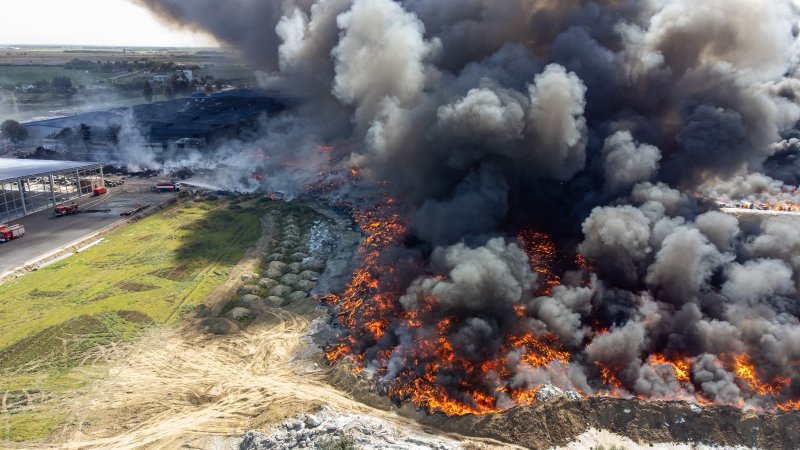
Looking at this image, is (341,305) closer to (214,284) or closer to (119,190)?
(214,284)

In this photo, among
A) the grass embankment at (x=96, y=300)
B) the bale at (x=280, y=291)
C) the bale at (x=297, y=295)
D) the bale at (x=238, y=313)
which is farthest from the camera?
the bale at (x=280, y=291)

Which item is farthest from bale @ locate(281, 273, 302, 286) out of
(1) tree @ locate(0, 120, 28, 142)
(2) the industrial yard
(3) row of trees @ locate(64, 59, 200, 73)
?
(3) row of trees @ locate(64, 59, 200, 73)

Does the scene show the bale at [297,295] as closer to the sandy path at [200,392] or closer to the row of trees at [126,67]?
the sandy path at [200,392]

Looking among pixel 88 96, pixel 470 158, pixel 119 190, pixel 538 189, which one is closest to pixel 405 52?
pixel 470 158

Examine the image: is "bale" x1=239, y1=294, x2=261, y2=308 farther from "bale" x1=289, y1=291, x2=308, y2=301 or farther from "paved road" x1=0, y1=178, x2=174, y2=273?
"paved road" x1=0, y1=178, x2=174, y2=273

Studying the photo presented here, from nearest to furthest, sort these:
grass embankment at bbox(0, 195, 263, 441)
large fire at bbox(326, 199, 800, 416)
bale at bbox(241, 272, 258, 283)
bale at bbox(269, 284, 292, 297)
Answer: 1. large fire at bbox(326, 199, 800, 416)
2. grass embankment at bbox(0, 195, 263, 441)
3. bale at bbox(269, 284, 292, 297)
4. bale at bbox(241, 272, 258, 283)

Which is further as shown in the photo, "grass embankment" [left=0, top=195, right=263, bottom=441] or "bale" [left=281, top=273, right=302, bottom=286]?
"bale" [left=281, top=273, right=302, bottom=286]

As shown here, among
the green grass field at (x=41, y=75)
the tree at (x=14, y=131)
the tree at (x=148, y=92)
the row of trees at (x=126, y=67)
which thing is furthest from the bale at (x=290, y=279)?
the row of trees at (x=126, y=67)
